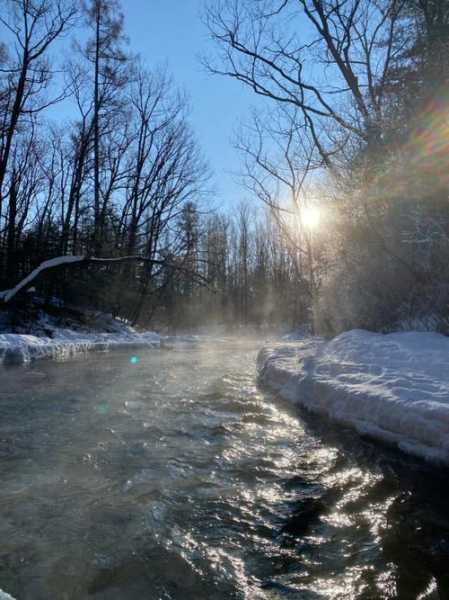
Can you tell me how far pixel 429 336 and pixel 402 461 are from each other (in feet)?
13.3

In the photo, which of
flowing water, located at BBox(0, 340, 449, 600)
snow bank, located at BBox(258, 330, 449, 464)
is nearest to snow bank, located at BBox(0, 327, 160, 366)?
flowing water, located at BBox(0, 340, 449, 600)

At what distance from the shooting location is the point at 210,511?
2.82m

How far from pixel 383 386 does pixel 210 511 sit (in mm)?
2577

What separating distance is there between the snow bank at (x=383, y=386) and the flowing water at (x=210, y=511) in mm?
219

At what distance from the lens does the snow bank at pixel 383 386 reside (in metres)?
3.56

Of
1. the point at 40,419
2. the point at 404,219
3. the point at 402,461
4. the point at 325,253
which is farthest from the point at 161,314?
the point at 402,461

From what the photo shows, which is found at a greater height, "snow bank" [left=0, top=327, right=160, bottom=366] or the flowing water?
"snow bank" [left=0, top=327, right=160, bottom=366]

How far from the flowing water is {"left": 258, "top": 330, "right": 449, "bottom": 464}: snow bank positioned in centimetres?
22

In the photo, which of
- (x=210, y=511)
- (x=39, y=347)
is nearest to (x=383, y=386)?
(x=210, y=511)

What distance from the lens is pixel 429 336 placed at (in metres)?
6.99

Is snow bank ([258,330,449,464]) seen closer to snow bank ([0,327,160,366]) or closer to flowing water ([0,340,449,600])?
flowing water ([0,340,449,600])

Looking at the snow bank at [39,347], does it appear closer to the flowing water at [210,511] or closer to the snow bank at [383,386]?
the flowing water at [210,511]

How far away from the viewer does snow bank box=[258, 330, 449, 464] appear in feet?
11.7

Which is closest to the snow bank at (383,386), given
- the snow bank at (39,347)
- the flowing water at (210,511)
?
the flowing water at (210,511)
